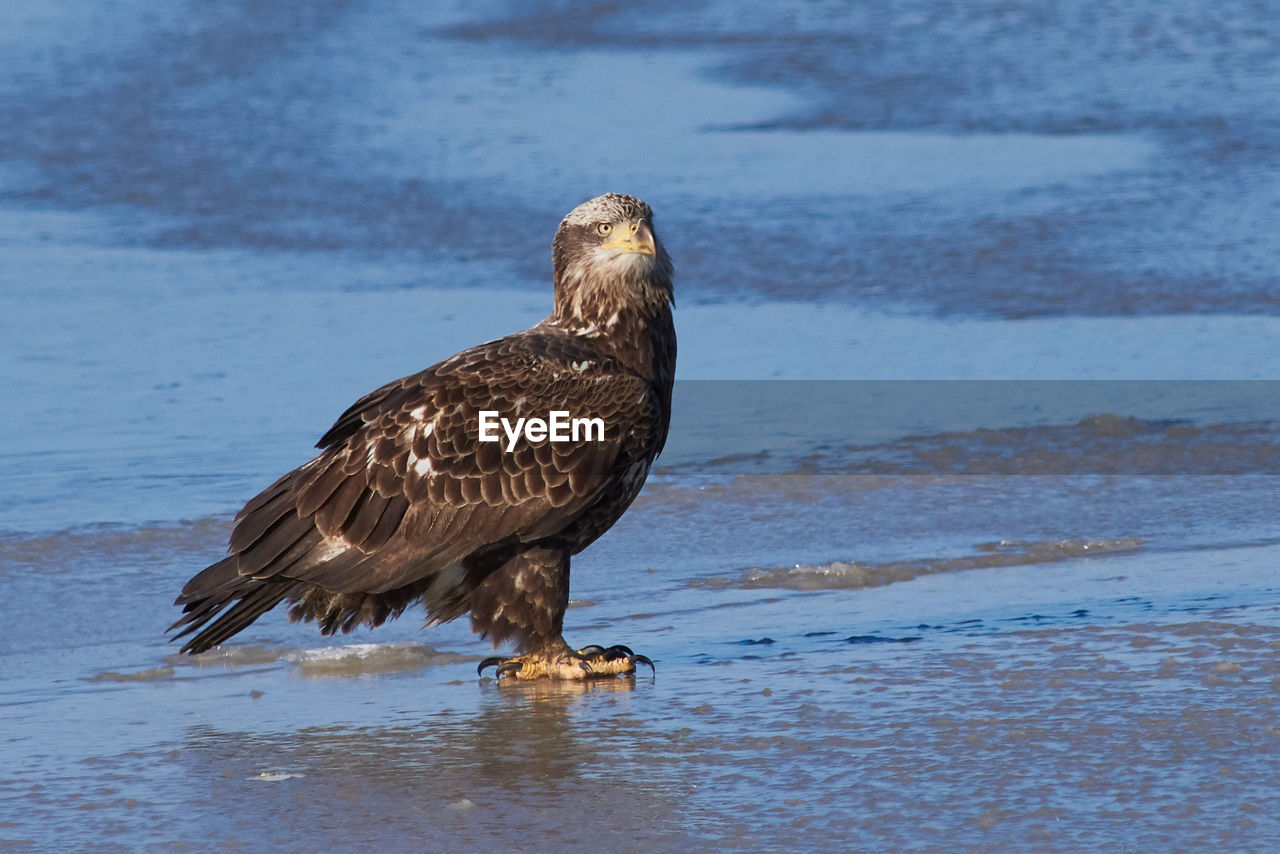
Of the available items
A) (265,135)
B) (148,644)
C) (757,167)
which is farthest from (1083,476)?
(265,135)

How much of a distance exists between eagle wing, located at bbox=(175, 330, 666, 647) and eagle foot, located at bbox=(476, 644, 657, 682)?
0.32 m

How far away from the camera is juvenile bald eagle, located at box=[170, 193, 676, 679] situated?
5.49m

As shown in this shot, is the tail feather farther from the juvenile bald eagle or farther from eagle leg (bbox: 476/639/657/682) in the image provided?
eagle leg (bbox: 476/639/657/682)

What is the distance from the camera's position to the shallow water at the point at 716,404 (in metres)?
4.47

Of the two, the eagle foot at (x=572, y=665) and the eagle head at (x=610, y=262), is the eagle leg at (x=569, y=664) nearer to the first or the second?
the eagle foot at (x=572, y=665)

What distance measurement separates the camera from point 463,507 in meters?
5.52

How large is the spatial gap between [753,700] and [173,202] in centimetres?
889

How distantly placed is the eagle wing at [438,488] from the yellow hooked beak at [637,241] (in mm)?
393

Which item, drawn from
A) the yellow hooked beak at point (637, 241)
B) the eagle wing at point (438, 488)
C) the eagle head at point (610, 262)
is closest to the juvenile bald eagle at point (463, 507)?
the eagle wing at point (438, 488)

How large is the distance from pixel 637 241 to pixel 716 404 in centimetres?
305

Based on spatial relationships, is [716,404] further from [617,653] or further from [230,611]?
[230,611]

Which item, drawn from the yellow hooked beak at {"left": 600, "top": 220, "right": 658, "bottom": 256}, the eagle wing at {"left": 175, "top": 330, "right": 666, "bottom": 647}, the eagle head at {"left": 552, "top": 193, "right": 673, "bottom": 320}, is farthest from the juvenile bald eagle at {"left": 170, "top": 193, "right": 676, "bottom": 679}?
the yellow hooked beak at {"left": 600, "top": 220, "right": 658, "bottom": 256}

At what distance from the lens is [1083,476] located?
7.67 m

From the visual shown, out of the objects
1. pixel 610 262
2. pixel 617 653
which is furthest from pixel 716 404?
pixel 617 653
